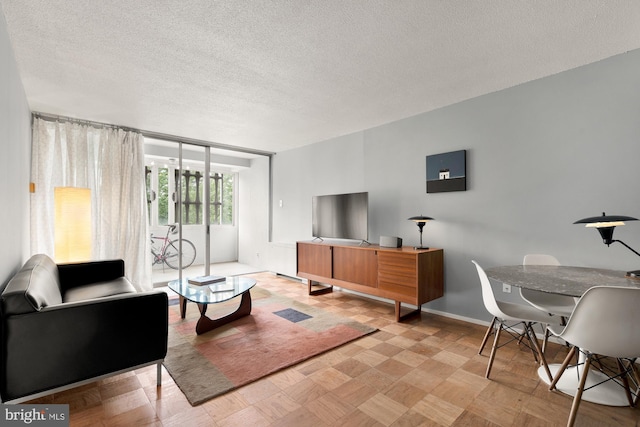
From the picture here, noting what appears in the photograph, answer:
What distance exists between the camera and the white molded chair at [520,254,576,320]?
214 cm

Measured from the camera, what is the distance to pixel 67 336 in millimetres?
1728

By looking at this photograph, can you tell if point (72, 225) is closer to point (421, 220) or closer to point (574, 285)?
point (421, 220)

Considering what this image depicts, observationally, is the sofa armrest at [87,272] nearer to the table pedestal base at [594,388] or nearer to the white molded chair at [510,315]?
the white molded chair at [510,315]

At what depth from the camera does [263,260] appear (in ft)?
20.2

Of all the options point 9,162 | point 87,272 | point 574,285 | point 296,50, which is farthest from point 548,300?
point 87,272

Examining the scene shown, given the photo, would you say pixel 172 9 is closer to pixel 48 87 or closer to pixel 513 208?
pixel 48 87

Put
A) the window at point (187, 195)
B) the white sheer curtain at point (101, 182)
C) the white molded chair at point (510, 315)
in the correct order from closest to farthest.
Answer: the white molded chair at point (510, 315) → the white sheer curtain at point (101, 182) → the window at point (187, 195)

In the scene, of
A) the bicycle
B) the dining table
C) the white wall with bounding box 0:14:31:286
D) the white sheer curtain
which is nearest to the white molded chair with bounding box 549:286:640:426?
the dining table

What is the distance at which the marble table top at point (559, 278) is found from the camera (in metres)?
1.74

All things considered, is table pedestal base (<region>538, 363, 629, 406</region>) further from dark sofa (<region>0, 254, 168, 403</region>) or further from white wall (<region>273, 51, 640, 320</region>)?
dark sofa (<region>0, 254, 168, 403</region>)

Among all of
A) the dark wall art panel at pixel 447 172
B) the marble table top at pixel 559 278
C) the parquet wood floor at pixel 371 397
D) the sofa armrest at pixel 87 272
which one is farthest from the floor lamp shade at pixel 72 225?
the marble table top at pixel 559 278

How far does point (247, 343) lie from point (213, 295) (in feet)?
1.90

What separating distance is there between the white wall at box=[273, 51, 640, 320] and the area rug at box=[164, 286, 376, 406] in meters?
1.38

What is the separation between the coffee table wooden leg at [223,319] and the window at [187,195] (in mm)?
2558
